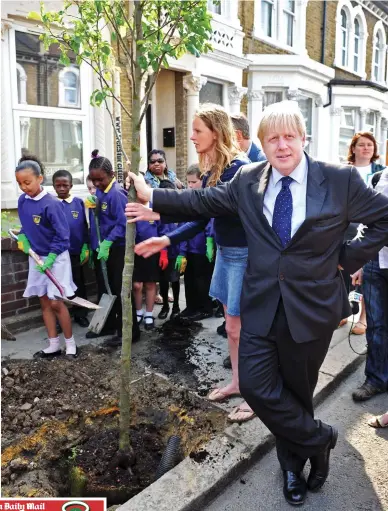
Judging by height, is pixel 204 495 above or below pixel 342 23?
below

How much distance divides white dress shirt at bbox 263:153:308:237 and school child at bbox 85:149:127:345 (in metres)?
2.62

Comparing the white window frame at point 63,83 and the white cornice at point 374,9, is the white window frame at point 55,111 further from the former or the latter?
the white cornice at point 374,9

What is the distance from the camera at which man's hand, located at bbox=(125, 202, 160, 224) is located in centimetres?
248

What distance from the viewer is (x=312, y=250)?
7.69ft

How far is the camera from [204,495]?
2.65m

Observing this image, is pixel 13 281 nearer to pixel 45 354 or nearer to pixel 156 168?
pixel 45 354

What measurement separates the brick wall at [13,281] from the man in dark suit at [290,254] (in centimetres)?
333

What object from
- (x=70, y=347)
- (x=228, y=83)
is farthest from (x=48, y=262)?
(x=228, y=83)

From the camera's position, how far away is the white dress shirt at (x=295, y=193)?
237 cm

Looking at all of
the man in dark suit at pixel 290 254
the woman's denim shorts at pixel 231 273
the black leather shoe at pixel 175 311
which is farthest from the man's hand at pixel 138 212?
the black leather shoe at pixel 175 311

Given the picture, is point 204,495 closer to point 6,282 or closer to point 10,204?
point 6,282

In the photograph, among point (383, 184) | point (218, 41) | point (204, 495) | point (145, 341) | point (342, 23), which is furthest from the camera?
point (342, 23)

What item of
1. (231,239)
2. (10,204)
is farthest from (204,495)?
(10,204)

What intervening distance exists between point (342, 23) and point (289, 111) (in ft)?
56.1
